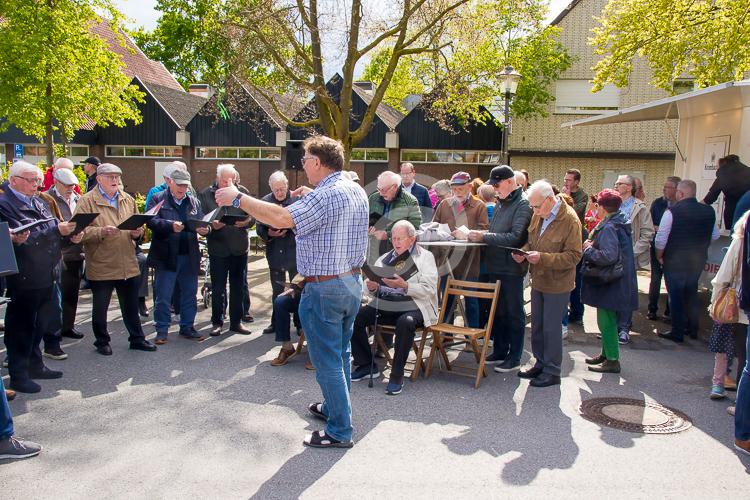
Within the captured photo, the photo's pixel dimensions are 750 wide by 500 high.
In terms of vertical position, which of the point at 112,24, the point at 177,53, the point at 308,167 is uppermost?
the point at 177,53

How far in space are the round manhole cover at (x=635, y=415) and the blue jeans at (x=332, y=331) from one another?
2184 mm

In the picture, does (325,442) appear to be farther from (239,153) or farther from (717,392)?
(239,153)

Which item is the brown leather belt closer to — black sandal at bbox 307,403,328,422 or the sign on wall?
black sandal at bbox 307,403,328,422

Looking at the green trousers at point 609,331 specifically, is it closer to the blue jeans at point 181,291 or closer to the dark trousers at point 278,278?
the dark trousers at point 278,278

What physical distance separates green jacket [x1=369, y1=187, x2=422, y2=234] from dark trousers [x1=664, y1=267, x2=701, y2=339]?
3.46 metres

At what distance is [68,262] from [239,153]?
955 inches

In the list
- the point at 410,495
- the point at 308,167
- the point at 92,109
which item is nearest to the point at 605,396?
the point at 410,495

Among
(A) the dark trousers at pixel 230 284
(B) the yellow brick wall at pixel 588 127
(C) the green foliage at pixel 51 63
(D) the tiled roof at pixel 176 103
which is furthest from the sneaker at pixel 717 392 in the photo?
(D) the tiled roof at pixel 176 103

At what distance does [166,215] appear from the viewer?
7.51m

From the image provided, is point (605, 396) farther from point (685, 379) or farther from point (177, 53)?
point (177, 53)

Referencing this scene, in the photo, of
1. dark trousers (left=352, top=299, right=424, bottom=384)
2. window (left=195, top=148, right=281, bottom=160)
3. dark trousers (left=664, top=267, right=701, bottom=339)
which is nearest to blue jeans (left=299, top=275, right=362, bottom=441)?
dark trousers (left=352, top=299, right=424, bottom=384)

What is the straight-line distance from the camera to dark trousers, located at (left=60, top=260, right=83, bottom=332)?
7359 mm

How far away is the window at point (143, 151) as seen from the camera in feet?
104

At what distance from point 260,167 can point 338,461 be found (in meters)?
27.2
